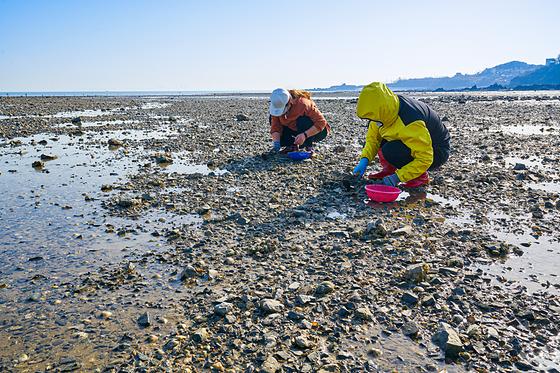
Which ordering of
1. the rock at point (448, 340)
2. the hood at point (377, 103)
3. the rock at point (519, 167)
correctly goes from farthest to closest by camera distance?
the rock at point (519, 167) → the hood at point (377, 103) → the rock at point (448, 340)

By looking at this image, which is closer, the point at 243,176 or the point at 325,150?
the point at 243,176

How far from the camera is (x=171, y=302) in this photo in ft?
A: 10.8

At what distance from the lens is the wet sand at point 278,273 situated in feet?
8.70

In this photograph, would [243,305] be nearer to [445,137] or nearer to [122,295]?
[122,295]

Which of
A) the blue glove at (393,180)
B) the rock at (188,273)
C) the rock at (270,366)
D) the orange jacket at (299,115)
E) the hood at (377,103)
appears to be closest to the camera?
the rock at (270,366)

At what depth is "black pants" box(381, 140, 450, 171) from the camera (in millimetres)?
6418

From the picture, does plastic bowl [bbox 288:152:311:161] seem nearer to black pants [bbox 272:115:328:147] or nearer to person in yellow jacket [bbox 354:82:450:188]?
black pants [bbox 272:115:328:147]

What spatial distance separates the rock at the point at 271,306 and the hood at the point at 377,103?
154 inches

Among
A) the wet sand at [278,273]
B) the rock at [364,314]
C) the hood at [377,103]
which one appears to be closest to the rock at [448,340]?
the wet sand at [278,273]

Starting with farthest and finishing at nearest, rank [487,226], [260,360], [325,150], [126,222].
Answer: [325,150], [126,222], [487,226], [260,360]

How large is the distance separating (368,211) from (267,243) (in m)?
1.92

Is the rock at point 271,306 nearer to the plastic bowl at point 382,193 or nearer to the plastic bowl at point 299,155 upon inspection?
the plastic bowl at point 382,193

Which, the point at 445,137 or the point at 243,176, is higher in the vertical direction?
the point at 445,137

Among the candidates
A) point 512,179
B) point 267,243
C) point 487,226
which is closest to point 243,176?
point 267,243
